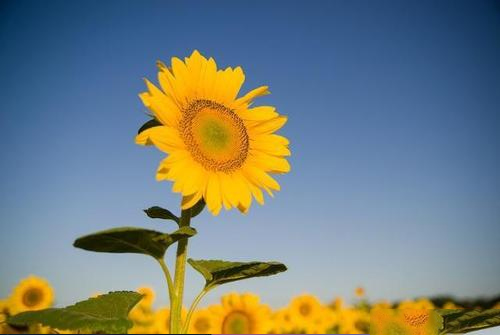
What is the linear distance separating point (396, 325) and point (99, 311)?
377 mm

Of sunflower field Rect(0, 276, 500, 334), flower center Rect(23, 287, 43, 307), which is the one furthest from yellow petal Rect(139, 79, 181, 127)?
flower center Rect(23, 287, 43, 307)

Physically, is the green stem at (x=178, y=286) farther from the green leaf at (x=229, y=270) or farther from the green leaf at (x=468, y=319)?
the green leaf at (x=468, y=319)

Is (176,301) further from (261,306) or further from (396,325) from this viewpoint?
(261,306)

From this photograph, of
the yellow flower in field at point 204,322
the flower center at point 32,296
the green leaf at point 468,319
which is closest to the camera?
the green leaf at point 468,319

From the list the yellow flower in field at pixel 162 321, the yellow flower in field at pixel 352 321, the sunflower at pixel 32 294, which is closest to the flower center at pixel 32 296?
the sunflower at pixel 32 294

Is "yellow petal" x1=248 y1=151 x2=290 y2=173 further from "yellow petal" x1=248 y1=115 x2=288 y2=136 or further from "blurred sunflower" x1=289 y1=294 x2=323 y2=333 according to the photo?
"blurred sunflower" x1=289 y1=294 x2=323 y2=333

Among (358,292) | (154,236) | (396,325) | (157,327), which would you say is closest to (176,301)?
(154,236)

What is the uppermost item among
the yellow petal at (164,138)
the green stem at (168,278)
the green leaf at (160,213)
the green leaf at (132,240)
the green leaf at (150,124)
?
the green leaf at (150,124)

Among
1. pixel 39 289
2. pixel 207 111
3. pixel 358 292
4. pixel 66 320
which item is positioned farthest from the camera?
pixel 358 292

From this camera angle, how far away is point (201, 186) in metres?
0.74

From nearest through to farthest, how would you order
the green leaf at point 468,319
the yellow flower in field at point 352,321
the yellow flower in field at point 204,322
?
the green leaf at point 468,319 → the yellow flower in field at point 204,322 → the yellow flower in field at point 352,321

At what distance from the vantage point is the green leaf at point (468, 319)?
0.68 m

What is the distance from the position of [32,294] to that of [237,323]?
1473mm

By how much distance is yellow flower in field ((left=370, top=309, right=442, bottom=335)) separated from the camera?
65cm
